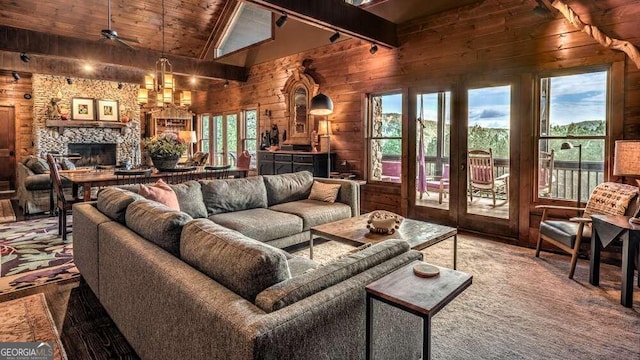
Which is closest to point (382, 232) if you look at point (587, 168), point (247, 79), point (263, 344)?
point (263, 344)

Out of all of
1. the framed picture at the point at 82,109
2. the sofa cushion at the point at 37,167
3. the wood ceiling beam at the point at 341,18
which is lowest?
the sofa cushion at the point at 37,167

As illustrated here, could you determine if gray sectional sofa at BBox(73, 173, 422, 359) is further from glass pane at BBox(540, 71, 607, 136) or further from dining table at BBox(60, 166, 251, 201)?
glass pane at BBox(540, 71, 607, 136)

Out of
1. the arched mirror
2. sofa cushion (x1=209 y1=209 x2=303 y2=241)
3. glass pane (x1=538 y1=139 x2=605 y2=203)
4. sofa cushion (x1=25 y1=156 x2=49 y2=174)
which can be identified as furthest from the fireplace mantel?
glass pane (x1=538 y1=139 x2=605 y2=203)

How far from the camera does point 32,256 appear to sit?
3801 mm

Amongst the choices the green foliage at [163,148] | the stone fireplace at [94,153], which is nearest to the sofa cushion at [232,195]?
the green foliage at [163,148]

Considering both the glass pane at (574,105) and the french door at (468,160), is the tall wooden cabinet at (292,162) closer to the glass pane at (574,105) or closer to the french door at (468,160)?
the french door at (468,160)

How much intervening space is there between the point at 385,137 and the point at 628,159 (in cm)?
326

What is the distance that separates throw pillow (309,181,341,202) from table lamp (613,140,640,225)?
2750mm

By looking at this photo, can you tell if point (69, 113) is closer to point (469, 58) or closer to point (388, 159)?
point (388, 159)

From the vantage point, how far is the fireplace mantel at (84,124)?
9078 millimetres

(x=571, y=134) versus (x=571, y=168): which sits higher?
(x=571, y=134)

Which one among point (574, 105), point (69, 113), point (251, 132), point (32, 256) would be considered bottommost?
point (32, 256)

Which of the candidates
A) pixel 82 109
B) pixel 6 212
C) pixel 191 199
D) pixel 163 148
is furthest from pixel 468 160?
pixel 82 109

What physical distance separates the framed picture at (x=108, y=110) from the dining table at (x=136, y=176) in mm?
5693
